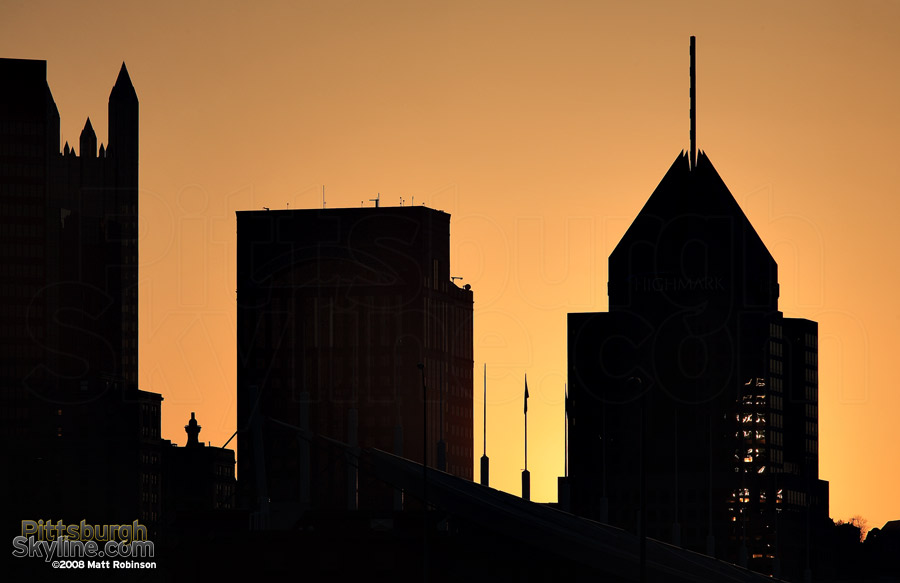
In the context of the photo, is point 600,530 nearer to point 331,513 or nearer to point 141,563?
point 331,513

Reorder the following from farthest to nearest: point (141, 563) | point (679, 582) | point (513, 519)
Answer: point (141, 563) < point (513, 519) < point (679, 582)

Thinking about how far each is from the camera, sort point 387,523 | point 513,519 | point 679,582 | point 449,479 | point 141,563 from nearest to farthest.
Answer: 1. point 679,582
2. point 513,519
3. point 387,523
4. point 449,479
5. point 141,563

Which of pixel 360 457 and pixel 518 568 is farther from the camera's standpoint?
pixel 360 457

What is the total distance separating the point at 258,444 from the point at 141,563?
4041cm

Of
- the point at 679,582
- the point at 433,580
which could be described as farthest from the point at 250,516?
the point at 679,582

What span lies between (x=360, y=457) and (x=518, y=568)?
52.3 ft

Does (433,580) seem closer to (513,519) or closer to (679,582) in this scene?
(513,519)

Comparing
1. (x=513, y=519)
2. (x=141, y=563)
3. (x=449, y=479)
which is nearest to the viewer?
(x=513, y=519)

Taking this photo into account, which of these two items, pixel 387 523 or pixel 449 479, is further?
pixel 449 479

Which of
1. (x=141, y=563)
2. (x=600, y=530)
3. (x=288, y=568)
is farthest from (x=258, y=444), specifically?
(x=141, y=563)

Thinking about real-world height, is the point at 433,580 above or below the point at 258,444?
below

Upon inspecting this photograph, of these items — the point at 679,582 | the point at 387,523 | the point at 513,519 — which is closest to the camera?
the point at 679,582

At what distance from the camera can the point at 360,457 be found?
138 meters

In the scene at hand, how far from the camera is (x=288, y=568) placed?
414 feet
